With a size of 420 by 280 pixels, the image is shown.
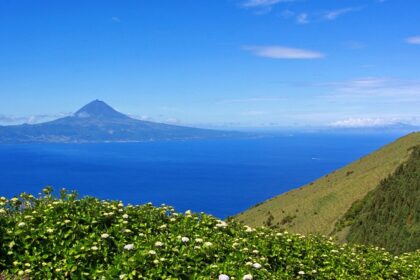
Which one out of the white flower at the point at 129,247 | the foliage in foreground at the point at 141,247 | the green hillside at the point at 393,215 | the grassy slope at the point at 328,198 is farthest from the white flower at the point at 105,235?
the grassy slope at the point at 328,198

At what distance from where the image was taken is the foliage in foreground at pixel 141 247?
349 inches

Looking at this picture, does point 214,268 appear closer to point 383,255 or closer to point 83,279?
point 83,279

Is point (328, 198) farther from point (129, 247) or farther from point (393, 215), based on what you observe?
point (129, 247)

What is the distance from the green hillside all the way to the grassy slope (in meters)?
5.49

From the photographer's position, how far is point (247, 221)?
260 feet

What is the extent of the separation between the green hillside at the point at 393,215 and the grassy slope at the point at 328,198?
18.0 ft

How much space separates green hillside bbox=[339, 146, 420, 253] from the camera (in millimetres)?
39188

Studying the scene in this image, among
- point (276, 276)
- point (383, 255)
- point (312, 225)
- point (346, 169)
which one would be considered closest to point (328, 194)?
point (312, 225)

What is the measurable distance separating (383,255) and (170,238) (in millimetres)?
10243

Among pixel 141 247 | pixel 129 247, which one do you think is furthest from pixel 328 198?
pixel 129 247

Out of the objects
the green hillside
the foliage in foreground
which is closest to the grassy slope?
the green hillside

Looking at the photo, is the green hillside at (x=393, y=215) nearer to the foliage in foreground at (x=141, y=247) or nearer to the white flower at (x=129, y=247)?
the foliage in foreground at (x=141, y=247)

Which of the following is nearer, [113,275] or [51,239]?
[113,275]

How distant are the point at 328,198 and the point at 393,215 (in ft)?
83.4
